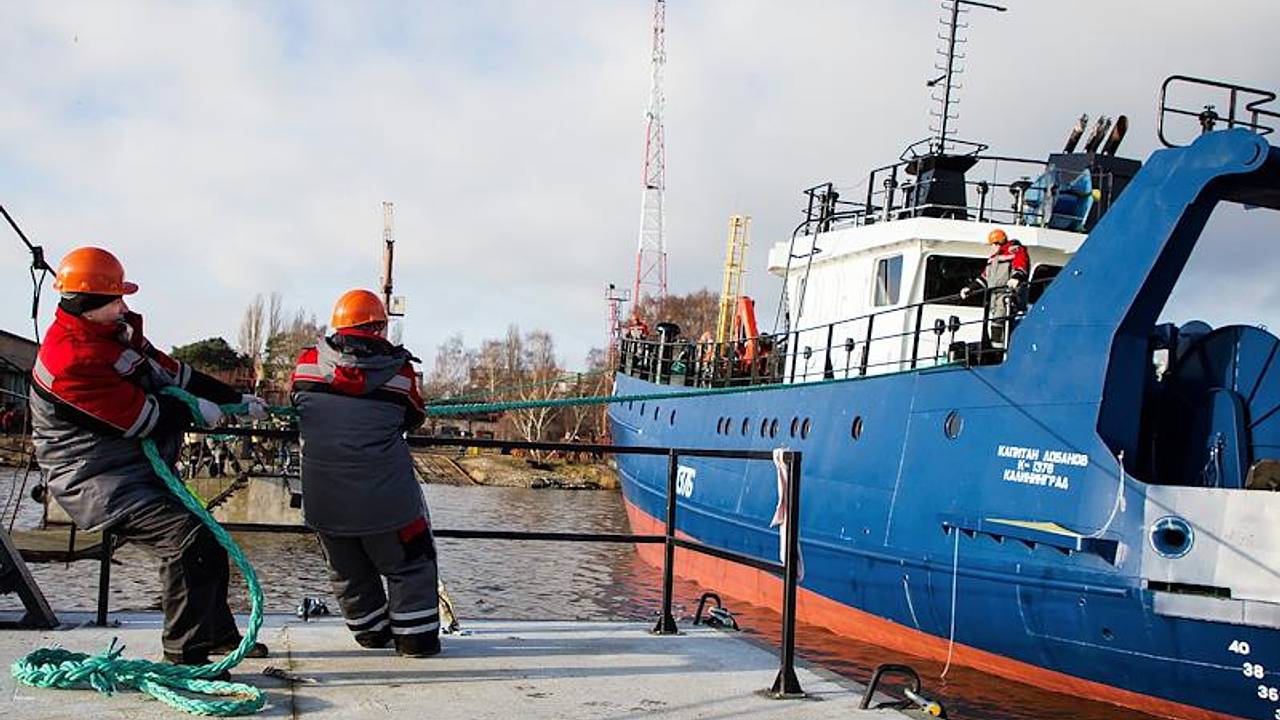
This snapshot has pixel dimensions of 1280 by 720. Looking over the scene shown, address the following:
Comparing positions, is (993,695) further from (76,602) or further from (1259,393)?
(76,602)

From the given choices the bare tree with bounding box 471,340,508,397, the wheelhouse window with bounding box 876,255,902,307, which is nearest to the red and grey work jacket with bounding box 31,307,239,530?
the wheelhouse window with bounding box 876,255,902,307

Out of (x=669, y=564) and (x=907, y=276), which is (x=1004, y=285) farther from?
(x=669, y=564)

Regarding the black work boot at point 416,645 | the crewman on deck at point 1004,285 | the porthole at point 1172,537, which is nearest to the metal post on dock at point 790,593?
the black work boot at point 416,645

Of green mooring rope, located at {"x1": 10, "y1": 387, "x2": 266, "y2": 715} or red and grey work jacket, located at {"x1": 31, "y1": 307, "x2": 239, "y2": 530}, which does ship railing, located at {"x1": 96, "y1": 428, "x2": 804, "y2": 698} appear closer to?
red and grey work jacket, located at {"x1": 31, "y1": 307, "x2": 239, "y2": 530}

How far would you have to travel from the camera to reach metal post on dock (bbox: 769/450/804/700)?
14.2 ft

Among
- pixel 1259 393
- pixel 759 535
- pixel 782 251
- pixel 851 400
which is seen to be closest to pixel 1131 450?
pixel 1259 393

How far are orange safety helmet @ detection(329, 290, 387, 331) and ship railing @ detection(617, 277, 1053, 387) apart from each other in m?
6.01

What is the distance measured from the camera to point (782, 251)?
1727 cm

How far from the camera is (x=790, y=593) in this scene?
4.41 meters

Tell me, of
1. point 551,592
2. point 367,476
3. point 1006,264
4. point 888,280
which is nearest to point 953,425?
point 1006,264

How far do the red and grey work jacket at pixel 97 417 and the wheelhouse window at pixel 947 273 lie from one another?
1104 centimetres

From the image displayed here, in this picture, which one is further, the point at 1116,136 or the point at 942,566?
the point at 1116,136

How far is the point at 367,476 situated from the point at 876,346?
9.97 m

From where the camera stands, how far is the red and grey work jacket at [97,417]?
3.89 meters
